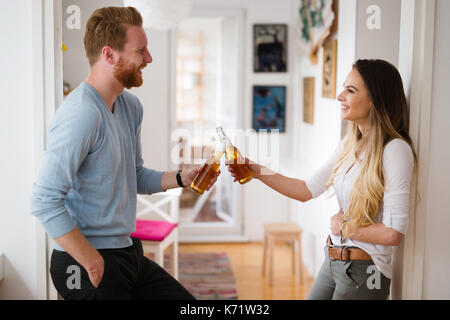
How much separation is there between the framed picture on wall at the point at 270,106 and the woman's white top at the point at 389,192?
278 centimetres

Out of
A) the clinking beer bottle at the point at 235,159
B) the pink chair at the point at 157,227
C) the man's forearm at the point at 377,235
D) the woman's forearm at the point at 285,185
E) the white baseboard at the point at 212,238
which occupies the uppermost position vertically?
the clinking beer bottle at the point at 235,159

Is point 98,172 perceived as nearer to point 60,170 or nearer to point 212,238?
point 60,170

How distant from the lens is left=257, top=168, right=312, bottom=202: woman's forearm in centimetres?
183

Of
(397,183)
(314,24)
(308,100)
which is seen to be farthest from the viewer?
(308,100)

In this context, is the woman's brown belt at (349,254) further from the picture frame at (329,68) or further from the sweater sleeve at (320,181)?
the picture frame at (329,68)

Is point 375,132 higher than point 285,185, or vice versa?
point 375,132

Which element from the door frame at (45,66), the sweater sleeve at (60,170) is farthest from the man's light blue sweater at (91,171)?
the door frame at (45,66)

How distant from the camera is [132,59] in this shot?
1376 mm

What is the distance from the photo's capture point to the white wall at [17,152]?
1554mm

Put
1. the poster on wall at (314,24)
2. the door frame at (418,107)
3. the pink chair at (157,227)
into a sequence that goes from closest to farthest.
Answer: the door frame at (418,107) < the pink chair at (157,227) < the poster on wall at (314,24)

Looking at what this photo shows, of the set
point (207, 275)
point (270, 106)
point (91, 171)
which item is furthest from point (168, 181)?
point (270, 106)

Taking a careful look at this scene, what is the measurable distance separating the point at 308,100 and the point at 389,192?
2.41 metres

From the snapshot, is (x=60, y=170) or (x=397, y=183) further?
(x=397, y=183)
